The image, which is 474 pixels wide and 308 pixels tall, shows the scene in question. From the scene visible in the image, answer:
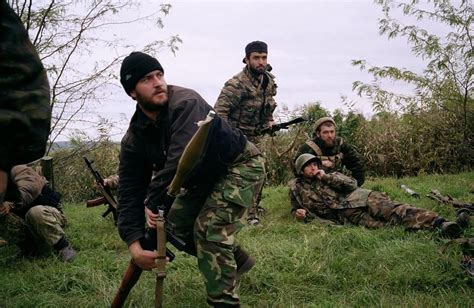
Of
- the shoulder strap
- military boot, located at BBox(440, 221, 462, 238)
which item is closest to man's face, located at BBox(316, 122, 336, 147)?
the shoulder strap

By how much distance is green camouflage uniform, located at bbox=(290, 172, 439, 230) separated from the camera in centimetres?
501

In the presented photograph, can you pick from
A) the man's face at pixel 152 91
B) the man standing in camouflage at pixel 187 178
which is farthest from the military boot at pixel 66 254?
the man's face at pixel 152 91

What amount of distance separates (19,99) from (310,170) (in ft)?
16.1

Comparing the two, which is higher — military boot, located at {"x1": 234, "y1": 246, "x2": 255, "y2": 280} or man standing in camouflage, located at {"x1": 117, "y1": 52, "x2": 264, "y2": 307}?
man standing in camouflage, located at {"x1": 117, "y1": 52, "x2": 264, "y2": 307}

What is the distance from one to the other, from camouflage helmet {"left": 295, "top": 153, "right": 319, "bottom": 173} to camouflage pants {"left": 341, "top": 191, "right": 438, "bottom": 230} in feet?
2.55

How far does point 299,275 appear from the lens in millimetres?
3885

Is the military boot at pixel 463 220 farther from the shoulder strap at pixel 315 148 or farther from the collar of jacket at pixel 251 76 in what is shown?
the collar of jacket at pixel 251 76

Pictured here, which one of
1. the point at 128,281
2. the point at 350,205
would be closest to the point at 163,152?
the point at 128,281

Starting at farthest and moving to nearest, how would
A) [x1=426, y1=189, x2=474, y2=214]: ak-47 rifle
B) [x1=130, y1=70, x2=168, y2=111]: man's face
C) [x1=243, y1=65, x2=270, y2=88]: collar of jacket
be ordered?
[x1=243, y1=65, x2=270, y2=88]: collar of jacket
[x1=426, y1=189, x2=474, y2=214]: ak-47 rifle
[x1=130, y1=70, x2=168, y2=111]: man's face

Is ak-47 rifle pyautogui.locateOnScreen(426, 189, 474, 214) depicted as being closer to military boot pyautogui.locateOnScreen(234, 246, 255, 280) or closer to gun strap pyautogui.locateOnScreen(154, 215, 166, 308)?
military boot pyautogui.locateOnScreen(234, 246, 255, 280)

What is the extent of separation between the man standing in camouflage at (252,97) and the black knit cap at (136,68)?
304 cm

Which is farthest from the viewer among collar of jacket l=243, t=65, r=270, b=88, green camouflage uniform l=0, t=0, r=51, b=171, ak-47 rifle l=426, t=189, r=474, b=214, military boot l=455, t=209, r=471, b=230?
collar of jacket l=243, t=65, r=270, b=88

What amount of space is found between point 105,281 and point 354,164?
A: 4.02 meters

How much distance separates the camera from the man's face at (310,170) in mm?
6032
